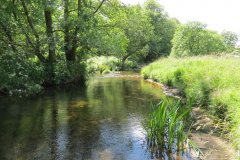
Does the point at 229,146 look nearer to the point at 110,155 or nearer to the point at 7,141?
the point at 110,155

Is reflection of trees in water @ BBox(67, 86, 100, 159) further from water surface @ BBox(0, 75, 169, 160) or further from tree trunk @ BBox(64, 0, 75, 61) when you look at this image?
tree trunk @ BBox(64, 0, 75, 61)

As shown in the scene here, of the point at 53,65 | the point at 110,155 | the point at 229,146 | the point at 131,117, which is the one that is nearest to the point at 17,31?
the point at 53,65

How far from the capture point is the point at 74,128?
9695 millimetres

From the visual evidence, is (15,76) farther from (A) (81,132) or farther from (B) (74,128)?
(A) (81,132)

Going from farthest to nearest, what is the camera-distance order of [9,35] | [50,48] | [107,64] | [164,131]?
[107,64] → [50,48] → [9,35] → [164,131]

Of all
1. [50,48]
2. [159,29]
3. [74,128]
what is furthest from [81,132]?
[159,29]

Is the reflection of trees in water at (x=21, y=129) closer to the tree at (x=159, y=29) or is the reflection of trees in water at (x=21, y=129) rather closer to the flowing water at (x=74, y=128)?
the flowing water at (x=74, y=128)

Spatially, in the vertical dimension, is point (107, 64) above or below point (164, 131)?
above

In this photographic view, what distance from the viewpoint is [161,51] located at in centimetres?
6100

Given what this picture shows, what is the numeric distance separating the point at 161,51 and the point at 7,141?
179 feet

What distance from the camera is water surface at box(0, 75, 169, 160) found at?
7.45 metres

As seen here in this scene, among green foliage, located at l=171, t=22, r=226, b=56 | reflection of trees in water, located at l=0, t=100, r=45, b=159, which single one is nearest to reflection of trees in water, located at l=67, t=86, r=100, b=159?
reflection of trees in water, located at l=0, t=100, r=45, b=159

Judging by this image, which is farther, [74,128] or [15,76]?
[15,76]

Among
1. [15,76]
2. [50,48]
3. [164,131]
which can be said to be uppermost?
[50,48]
